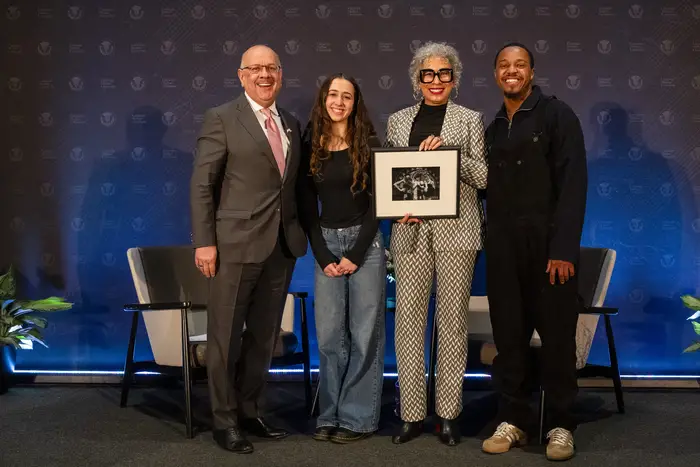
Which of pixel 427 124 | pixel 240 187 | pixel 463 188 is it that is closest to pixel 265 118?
pixel 240 187

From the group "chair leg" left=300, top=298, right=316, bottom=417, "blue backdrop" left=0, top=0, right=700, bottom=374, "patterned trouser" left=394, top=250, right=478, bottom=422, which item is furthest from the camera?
"blue backdrop" left=0, top=0, right=700, bottom=374

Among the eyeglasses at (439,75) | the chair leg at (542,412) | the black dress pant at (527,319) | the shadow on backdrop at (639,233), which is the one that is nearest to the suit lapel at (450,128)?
the eyeglasses at (439,75)

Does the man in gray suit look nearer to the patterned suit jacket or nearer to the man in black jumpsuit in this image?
the patterned suit jacket

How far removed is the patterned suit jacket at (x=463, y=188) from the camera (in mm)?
3629

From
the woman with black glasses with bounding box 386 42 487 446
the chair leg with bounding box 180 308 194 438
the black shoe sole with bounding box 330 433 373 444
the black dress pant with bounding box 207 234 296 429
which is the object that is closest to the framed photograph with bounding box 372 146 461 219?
the woman with black glasses with bounding box 386 42 487 446

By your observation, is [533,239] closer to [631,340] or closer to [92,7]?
[631,340]

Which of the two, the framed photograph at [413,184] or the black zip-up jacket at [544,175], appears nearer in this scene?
the black zip-up jacket at [544,175]

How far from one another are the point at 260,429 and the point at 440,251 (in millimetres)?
1323

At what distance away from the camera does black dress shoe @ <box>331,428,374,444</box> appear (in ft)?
12.5

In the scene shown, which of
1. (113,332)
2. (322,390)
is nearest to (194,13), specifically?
(113,332)

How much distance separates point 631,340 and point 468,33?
94.2 inches

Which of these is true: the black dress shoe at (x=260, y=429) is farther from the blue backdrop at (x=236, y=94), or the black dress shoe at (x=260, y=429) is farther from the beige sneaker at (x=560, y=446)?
the blue backdrop at (x=236, y=94)

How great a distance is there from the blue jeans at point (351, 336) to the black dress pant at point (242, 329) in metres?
0.24

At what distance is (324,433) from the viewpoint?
12.7 ft
